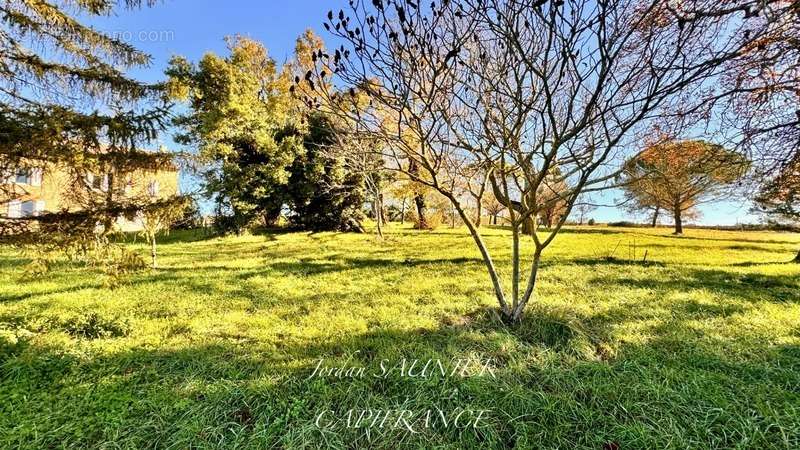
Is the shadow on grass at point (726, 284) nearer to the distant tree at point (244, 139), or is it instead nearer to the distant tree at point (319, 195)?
the distant tree at point (319, 195)

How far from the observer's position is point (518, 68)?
12.0 ft

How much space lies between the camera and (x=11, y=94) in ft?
10.6

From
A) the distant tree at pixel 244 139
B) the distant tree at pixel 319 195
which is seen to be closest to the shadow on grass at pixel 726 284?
the distant tree at pixel 319 195

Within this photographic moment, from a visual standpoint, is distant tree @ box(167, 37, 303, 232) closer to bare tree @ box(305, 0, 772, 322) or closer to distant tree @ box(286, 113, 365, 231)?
distant tree @ box(286, 113, 365, 231)

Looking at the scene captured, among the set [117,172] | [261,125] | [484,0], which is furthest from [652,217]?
[117,172]

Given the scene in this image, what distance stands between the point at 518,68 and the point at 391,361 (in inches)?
123

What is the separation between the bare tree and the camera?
3.02m

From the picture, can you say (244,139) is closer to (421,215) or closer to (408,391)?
(421,215)

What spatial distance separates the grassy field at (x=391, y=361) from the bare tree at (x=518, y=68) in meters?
1.11

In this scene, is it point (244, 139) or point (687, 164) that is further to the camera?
point (244, 139)

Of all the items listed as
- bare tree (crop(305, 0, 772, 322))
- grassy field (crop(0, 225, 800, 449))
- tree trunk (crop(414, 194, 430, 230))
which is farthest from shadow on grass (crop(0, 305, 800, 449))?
tree trunk (crop(414, 194, 430, 230))

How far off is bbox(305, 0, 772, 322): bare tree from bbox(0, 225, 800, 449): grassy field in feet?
3.64

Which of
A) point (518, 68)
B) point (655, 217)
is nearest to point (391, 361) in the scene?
point (518, 68)

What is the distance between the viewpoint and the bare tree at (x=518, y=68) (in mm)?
3016
